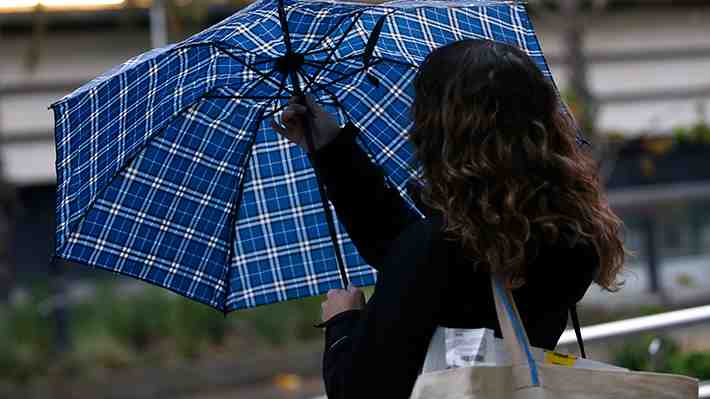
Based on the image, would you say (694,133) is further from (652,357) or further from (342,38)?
(342,38)

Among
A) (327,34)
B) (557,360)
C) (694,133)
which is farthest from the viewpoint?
(694,133)

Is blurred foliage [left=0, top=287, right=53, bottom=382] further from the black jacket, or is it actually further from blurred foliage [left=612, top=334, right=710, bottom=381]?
the black jacket

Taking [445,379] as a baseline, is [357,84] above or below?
above

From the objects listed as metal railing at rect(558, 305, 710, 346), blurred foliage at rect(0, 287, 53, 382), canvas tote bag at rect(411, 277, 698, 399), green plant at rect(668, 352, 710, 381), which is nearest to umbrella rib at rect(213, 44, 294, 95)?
canvas tote bag at rect(411, 277, 698, 399)

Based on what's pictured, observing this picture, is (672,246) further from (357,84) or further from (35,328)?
(357,84)

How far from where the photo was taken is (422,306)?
204 centimetres

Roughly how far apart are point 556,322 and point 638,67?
1363cm

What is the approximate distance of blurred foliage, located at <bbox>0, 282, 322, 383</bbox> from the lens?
1035 centimetres

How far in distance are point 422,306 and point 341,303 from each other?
0.33 metres

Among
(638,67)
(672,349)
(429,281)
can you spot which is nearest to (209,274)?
(429,281)

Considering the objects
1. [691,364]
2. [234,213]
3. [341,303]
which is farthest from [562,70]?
[341,303]

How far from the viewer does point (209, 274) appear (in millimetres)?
2939

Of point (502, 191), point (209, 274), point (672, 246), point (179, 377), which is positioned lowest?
point (179, 377)

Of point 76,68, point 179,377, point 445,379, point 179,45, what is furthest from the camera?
point 76,68
